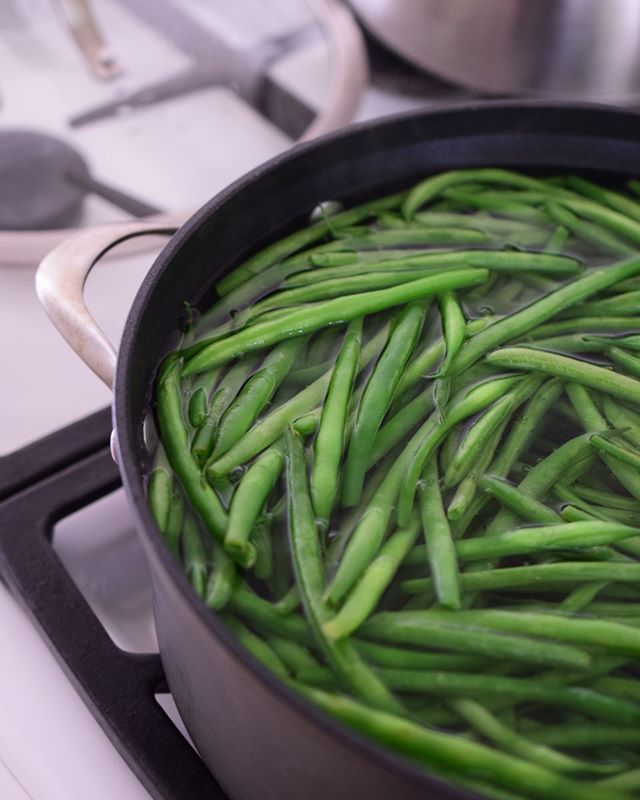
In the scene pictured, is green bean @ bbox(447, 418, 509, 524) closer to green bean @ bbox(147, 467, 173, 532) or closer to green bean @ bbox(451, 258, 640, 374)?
green bean @ bbox(451, 258, 640, 374)

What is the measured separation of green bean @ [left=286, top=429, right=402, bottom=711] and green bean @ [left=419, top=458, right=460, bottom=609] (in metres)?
0.08

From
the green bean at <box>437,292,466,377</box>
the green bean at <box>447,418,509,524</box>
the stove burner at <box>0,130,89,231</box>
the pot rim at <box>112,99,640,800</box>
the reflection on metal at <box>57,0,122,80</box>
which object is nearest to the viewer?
the pot rim at <box>112,99,640,800</box>

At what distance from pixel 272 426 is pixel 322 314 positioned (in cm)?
14

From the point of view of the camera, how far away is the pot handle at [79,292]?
79cm

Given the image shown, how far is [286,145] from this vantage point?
4.73 feet

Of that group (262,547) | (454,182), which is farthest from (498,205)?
(262,547)

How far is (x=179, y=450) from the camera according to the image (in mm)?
782

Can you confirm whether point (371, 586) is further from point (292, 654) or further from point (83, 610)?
point (83, 610)

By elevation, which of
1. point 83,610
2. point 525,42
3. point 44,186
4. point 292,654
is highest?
point 525,42

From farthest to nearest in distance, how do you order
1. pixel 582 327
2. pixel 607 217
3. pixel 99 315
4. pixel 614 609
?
pixel 99 315 → pixel 607 217 → pixel 582 327 → pixel 614 609

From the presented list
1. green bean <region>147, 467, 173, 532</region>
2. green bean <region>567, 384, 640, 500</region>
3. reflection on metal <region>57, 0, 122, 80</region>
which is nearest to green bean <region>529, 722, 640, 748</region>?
green bean <region>567, 384, 640, 500</region>

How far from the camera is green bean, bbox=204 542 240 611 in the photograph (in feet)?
2.25

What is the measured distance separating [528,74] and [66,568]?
0.98m

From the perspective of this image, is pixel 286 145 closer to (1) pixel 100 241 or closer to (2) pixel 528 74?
(2) pixel 528 74
